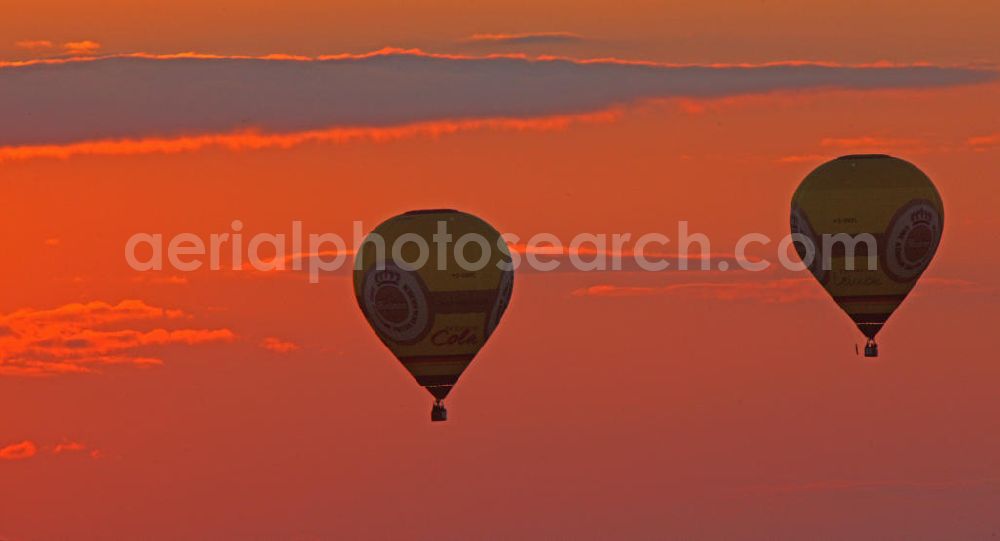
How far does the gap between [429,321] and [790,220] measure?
1540 cm

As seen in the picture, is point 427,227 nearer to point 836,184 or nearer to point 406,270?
point 406,270

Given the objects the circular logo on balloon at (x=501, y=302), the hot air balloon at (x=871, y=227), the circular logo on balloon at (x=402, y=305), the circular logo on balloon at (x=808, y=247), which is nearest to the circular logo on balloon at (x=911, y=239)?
the hot air balloon at (x=871, y=227)

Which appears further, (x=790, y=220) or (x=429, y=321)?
(x=790, y=220)

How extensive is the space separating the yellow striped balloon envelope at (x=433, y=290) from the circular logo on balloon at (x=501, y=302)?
71 mm

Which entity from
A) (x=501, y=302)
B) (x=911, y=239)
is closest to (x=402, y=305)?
(x=501, y=302)

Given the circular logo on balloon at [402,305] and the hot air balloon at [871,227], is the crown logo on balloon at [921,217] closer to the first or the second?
the hot air balloon at [871,227]

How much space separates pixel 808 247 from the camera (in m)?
110

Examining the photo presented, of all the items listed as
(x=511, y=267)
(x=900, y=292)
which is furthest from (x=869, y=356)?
(x=511, y=267)

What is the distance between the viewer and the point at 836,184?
4277 inches

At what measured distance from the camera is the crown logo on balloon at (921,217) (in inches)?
4254

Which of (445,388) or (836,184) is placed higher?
(836,184)

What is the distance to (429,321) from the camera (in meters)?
104

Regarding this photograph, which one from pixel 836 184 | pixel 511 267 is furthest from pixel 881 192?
pixel 511 267

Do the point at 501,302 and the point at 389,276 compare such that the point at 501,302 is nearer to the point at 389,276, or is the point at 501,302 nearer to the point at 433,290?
the point at 433,290
